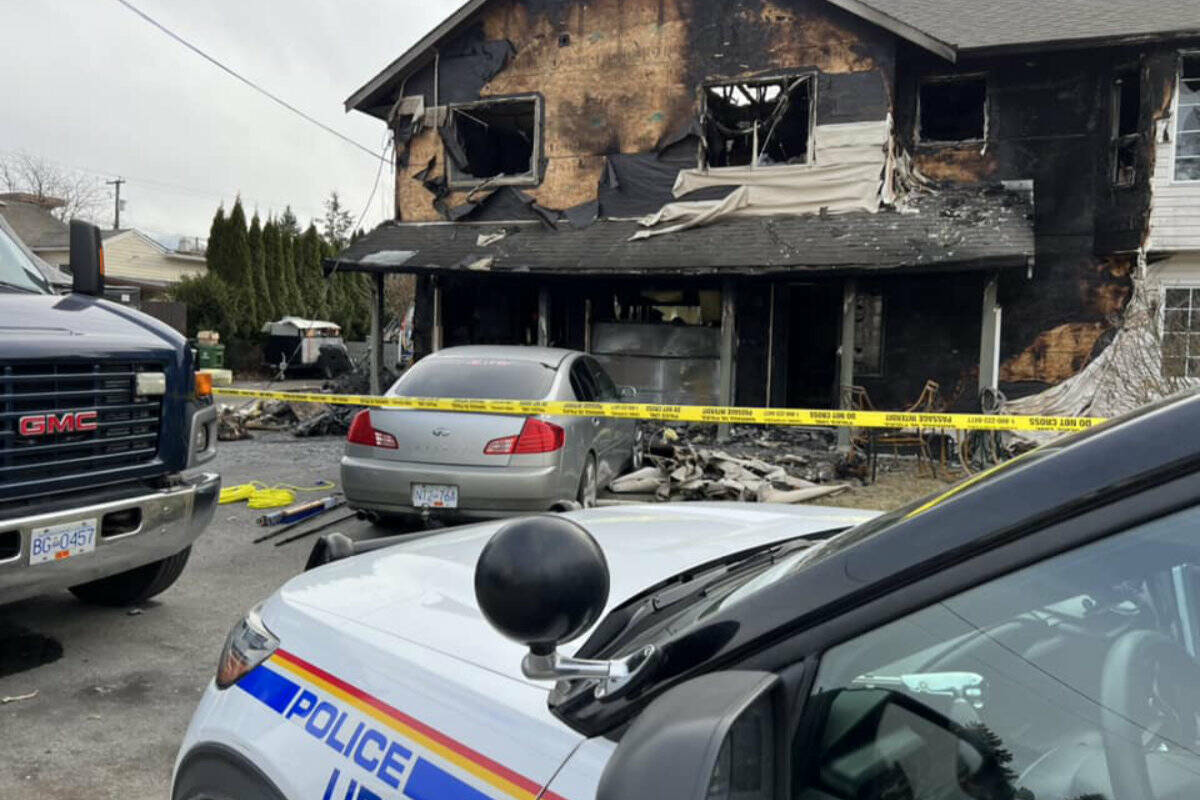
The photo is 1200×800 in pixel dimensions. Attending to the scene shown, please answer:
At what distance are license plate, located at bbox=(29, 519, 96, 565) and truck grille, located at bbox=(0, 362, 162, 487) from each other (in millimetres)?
239

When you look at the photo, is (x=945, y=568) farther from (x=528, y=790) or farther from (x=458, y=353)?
(x=458, y=353)

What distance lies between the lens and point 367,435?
6.30 metres

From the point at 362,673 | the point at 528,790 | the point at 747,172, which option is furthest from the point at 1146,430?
the point at 747,172

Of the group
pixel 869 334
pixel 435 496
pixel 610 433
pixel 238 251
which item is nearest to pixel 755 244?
pixel 869 334

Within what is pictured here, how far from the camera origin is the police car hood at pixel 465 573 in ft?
5.40

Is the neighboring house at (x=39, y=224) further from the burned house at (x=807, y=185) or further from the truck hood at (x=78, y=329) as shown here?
the truck hood at (x=78, y=329)

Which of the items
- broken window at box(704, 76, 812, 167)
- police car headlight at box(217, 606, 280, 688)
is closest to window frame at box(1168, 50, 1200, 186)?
broken window at box(704, 76, 812, 167)

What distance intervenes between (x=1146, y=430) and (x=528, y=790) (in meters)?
0.96

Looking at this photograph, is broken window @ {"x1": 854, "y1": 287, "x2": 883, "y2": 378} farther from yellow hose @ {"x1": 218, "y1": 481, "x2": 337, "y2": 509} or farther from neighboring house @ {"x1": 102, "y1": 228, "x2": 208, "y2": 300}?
neighboring house @ {"x1": 102, "y1": 228, "x2": 208, "y2": 300}

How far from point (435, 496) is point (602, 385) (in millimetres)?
2599

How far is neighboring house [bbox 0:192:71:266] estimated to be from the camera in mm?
42228

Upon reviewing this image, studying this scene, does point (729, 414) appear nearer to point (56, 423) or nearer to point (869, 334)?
point (56, 423)

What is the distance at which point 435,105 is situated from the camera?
1483cm

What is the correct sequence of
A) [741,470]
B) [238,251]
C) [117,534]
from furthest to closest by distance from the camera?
[238,251], [741,470], [117,534]
